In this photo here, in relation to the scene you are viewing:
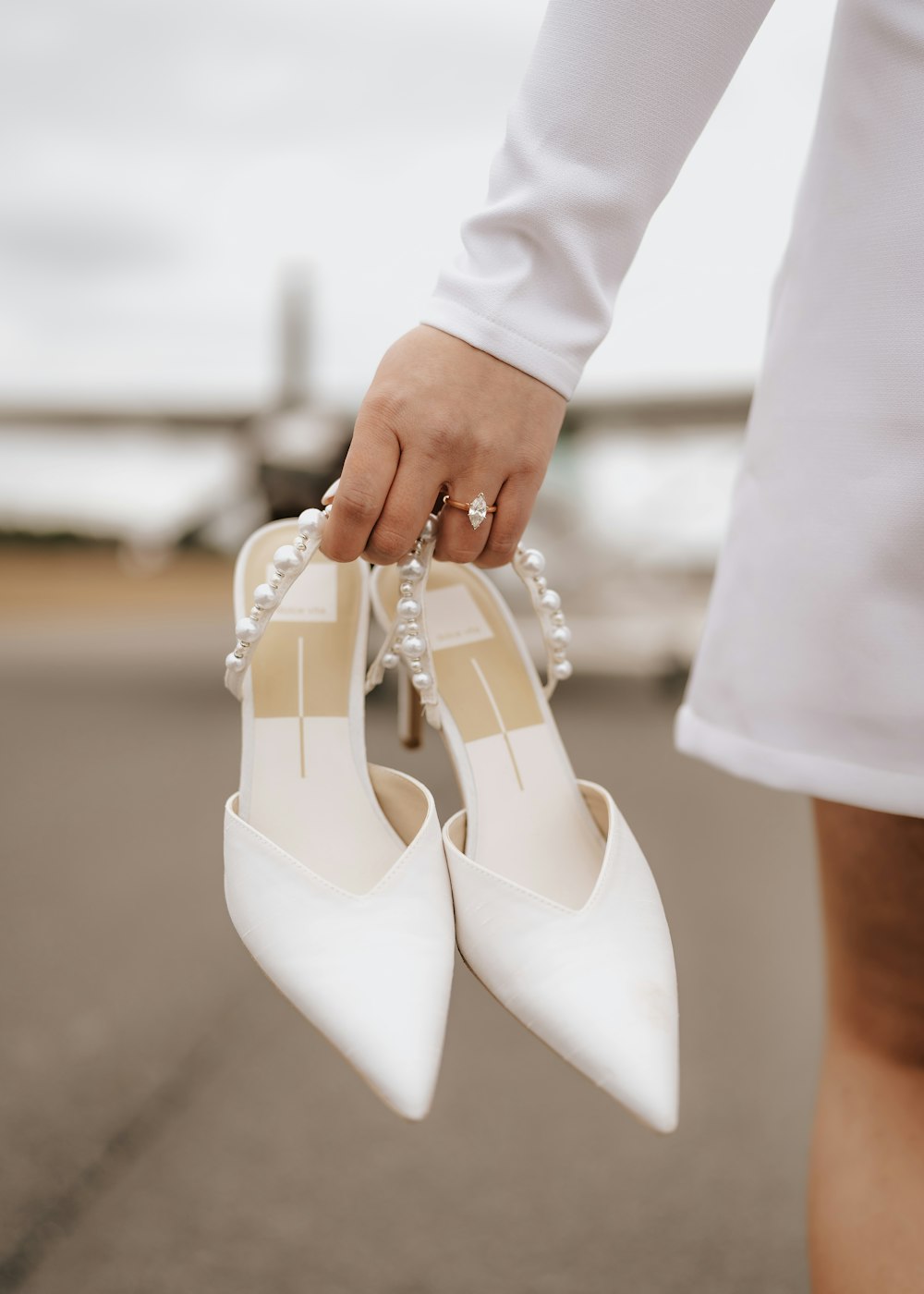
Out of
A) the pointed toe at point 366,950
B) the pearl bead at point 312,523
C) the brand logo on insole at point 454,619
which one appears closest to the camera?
the pointed toe at point 366,950

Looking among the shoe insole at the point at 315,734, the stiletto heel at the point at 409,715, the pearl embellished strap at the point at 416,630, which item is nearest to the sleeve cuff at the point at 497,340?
the pearl embellished strap at the point at 416,630

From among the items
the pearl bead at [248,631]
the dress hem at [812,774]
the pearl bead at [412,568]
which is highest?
the pearl bead at [412,568]

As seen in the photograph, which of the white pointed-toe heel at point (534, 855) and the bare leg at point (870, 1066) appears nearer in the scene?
the white pointed-toe heel at point (534, 855)

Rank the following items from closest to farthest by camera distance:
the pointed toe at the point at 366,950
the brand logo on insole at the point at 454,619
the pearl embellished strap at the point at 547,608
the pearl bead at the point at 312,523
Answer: the pointed toe at the point at 366,950 → the pearl bead at the point at 312,523 → the pearl embellished strap at the point at 547,608 → the brand logo on insole at the point at 454,619

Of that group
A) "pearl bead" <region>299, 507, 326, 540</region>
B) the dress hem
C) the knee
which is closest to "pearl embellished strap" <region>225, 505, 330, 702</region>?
"pearl bead" <region>299, 507, 326, 540</region>

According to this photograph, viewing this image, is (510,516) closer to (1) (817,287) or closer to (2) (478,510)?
(2) (478,510)

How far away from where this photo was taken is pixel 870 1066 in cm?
81

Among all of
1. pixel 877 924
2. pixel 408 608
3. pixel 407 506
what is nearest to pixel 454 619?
pixel 408 608

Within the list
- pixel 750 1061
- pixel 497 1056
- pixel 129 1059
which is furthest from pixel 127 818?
pixel 750 1061

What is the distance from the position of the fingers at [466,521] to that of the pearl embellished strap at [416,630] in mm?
18

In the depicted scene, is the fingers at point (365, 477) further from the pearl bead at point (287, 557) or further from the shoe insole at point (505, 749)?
the shoe insole at point (505, 749)

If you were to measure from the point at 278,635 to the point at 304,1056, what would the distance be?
1030 mm

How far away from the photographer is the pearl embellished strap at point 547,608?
0.81 m

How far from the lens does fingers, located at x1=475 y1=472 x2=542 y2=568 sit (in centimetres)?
67
